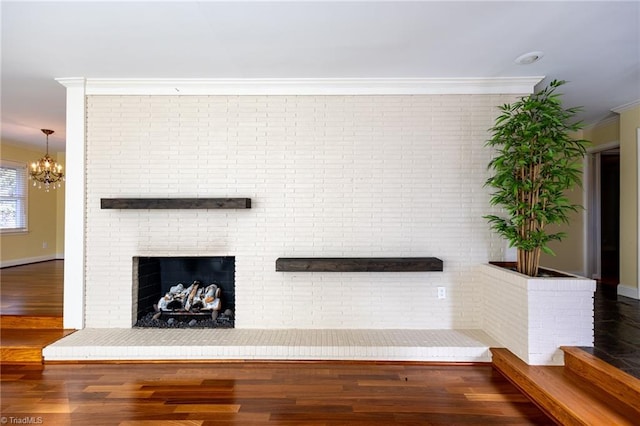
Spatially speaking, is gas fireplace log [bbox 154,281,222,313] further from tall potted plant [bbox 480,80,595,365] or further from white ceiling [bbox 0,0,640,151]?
tall potted plant [bbox 480,80,595,365]

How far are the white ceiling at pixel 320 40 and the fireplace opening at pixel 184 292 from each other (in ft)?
6.29

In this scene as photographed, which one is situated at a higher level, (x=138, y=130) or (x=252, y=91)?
(x=252, y=91)

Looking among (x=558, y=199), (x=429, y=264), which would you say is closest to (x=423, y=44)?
(x=558, y=199)

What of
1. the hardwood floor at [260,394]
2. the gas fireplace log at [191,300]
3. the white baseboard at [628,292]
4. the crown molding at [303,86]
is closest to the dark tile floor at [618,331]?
the white baseboard at [628,292]

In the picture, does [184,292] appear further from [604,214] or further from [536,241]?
[604,214]

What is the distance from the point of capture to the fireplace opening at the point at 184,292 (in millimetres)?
3395

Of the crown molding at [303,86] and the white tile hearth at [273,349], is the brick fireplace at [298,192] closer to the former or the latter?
the crown molding at [303,86]

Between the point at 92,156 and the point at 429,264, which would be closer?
the point at 429,264

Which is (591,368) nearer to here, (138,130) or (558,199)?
(558,199)

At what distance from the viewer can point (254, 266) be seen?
329 centimetres

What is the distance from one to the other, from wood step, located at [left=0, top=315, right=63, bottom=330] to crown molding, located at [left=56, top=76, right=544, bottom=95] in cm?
225

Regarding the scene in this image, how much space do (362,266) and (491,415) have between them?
142cm

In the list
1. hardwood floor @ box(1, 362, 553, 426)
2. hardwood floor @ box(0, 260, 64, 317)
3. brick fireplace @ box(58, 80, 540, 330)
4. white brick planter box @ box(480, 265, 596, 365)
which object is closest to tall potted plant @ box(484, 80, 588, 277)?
white brick planter box @ box(480, 265, 596, 365)

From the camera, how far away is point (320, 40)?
2.52 meters
